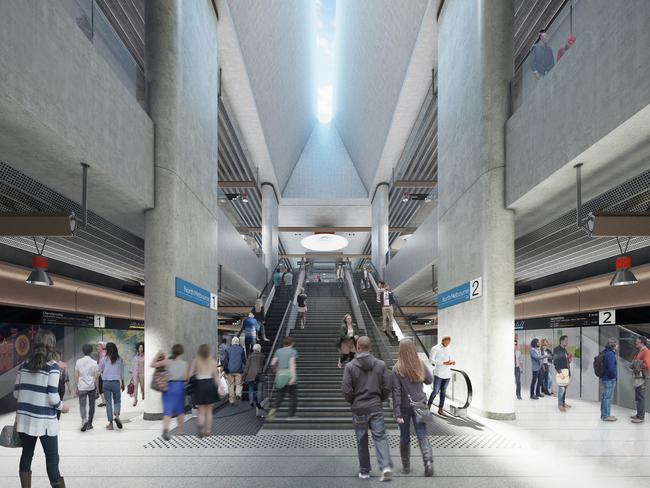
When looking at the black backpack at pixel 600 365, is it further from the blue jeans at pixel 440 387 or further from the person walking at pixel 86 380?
the person walking at pixel 86 380

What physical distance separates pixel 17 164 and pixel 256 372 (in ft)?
18.6

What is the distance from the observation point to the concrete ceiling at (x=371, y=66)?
14625mm

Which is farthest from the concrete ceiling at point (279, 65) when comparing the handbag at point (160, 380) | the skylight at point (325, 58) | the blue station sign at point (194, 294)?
the handbag at point (160, 380)

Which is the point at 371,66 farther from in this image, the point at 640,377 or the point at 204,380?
the point at 204,380

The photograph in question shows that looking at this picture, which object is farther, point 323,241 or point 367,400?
point 323,241

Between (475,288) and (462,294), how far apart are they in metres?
0.87

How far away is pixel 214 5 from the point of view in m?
12.8

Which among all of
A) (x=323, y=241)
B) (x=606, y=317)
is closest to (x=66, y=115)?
(x=606, y=317)

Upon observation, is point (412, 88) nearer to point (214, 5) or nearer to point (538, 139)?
point (214, 5)

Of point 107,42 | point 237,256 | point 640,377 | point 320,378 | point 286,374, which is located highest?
point 107,42

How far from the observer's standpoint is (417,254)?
724 inches

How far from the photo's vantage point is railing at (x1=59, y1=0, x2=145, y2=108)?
7531 millimetres

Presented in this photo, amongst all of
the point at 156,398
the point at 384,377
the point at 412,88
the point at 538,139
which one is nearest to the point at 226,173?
the point at 412,88

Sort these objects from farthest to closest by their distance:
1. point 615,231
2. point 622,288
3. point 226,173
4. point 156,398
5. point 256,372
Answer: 1. point 226,173
2. point 622,288
3. point 256,372
4. point 156,398
5. point 615,231
